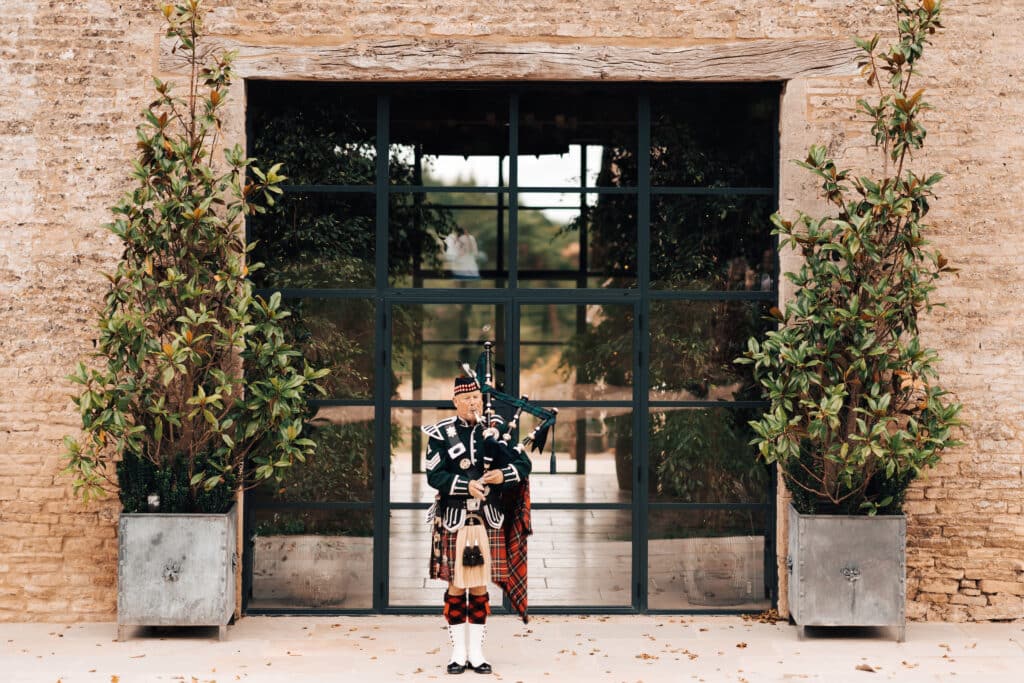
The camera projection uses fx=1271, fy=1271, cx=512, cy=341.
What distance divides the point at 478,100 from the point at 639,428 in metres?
2.46

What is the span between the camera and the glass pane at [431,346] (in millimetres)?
8523

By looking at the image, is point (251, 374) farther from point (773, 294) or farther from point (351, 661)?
point (773, 294)

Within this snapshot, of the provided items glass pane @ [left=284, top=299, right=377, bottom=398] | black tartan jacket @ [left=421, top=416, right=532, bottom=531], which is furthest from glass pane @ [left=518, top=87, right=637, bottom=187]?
black tartan jacket @ [left=421, top=416, right=532, bottom=531]

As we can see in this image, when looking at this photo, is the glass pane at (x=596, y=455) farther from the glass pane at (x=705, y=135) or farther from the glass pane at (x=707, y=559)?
the glass pane at (x=705, y=135)

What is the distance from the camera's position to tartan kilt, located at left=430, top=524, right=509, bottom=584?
7.07 meters

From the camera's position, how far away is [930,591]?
8.38 meters

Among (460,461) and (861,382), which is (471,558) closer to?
(460,461)

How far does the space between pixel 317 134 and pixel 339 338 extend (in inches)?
54.3

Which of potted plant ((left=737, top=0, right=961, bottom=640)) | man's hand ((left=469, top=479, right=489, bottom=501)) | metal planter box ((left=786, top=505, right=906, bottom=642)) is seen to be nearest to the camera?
man's hand ((left=469, top=479, right=489, bottom=501))

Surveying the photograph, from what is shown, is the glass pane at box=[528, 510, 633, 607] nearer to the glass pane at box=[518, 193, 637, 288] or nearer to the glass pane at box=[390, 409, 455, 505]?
the glass pane at box=[390, 409, 455, 505]

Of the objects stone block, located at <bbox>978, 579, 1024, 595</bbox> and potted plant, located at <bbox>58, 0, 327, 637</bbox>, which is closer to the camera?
potted plant, located at <bbox>58, 0, 327, 637</bbox>

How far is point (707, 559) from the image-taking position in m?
8.61

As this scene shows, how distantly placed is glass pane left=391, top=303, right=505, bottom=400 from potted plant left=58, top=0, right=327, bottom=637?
76 cm

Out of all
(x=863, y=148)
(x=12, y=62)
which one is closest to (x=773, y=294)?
(x=863, y=148)
